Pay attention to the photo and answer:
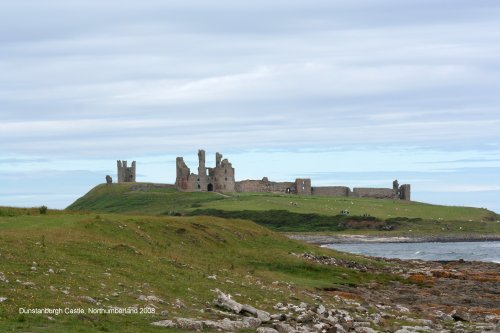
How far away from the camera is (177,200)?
575 ft

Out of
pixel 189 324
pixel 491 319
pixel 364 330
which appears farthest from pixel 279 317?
pixel 491 319

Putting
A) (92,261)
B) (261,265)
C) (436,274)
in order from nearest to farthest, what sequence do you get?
(92,261) → (261,265) → (436,274)

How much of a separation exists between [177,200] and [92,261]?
14027 centimetres

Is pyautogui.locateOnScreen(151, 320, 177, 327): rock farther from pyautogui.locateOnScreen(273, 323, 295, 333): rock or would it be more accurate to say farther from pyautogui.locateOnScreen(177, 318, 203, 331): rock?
pyautogui.locateOnScreen(273, 323, 295, 333): rock

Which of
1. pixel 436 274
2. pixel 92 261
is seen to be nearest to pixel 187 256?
pixel 92 261

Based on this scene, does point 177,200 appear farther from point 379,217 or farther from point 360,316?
point 360,316

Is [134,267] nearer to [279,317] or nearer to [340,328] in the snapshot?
[279,317]

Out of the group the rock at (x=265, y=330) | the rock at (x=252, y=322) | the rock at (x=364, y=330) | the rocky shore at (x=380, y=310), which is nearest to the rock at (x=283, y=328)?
the rocky shore at (x=380, y=310)

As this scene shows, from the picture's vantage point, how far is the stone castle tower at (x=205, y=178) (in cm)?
19025

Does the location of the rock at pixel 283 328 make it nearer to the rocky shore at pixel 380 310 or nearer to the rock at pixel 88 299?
the rocky shore at pixel 380 310

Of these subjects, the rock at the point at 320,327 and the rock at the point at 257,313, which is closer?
the rock at the point at 320,327

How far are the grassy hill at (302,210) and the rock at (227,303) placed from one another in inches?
4289

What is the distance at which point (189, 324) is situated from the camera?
2581cm

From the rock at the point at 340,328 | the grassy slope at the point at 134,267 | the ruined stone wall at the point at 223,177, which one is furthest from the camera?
the ruined stone wall at the point at 223,177
